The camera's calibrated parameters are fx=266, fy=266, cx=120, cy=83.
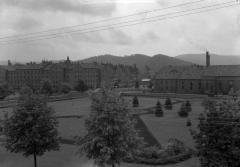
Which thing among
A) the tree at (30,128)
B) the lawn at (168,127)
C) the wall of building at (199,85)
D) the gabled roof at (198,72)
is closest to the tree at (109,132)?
the tree at (30,128)

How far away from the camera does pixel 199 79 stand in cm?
7631

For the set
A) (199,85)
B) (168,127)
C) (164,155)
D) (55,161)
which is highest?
(199,85)

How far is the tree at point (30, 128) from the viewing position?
55.5 ft

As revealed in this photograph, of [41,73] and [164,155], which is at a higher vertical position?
[41,73]

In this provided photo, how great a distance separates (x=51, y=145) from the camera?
57.7 ft

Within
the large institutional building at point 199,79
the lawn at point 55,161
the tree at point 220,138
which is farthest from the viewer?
the large institutional building at point 199,79

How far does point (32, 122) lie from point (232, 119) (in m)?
12.0

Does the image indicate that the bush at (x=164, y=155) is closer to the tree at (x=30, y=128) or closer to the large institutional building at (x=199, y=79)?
the tree at (x=30, y=128)

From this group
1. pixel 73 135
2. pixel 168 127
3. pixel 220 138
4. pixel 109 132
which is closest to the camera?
pixel 220 138

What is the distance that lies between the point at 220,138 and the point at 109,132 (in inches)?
223

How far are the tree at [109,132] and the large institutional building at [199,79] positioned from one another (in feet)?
186

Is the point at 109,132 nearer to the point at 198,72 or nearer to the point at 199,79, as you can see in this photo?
the point at 199,79

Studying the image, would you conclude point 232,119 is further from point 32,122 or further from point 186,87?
point 186,87

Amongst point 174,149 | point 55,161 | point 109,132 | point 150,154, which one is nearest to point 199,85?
point 174,149
